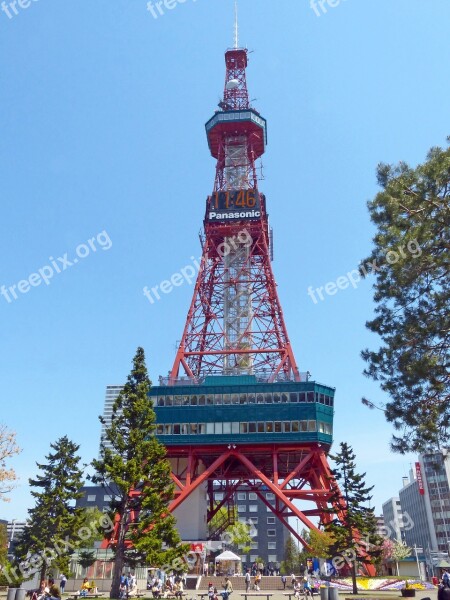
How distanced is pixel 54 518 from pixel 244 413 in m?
25.3

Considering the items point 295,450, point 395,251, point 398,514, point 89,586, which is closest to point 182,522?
point 295,450

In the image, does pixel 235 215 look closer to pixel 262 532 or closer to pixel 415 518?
pixel 262 532

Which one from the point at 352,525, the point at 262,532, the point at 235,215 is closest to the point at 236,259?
the point at 235,215

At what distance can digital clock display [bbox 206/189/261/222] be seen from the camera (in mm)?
76250

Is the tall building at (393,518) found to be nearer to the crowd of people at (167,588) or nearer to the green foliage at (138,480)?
the crowd of people at (167,588)

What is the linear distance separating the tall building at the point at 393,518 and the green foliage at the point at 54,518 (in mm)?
110818

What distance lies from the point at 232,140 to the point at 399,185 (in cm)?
6899

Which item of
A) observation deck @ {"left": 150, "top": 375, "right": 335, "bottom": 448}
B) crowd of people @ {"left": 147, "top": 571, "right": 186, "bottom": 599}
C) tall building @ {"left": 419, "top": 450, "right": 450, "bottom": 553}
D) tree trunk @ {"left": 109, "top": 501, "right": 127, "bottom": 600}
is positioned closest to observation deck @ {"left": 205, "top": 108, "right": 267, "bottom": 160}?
observation deck @ {"left": 150, "top": 375, "right": 335, "bottom": 448}

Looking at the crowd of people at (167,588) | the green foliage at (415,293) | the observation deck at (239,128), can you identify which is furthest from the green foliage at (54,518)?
the observation deck at (239,128)

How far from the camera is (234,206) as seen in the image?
254ft

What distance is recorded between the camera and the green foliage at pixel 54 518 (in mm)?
38625

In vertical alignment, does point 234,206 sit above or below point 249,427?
above

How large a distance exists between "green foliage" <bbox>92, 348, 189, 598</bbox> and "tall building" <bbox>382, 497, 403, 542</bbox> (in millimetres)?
114017

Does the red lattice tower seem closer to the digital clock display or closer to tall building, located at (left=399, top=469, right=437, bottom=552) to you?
the digital clock display
